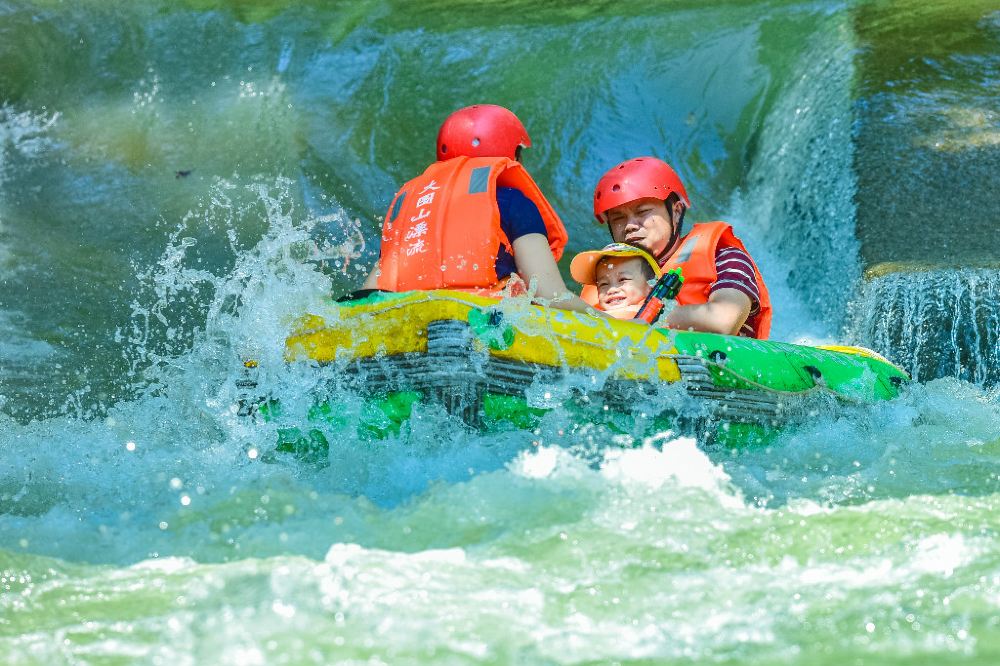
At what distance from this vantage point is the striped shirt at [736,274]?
16.4 feet

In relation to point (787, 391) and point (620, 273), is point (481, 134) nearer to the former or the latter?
point (620, 273)

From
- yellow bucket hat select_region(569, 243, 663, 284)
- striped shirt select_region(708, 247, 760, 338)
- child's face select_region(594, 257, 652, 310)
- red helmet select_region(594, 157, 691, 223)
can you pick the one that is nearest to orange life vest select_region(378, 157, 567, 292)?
yellow bucket hat select_region(569, 243, 663, 284)

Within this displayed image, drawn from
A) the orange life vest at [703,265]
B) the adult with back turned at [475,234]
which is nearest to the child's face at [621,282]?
the orange life vest at [703,265]

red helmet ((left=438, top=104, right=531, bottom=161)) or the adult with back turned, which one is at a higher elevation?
red helmet ((left=438, top=104, right=531, bottom=161))

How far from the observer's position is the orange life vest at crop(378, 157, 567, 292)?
4.69 metres

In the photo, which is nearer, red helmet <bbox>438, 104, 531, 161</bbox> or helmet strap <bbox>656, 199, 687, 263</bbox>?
red helmet <bbox>438, 104, 531, 161</bbox>

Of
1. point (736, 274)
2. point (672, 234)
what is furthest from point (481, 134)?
point (736, 274)

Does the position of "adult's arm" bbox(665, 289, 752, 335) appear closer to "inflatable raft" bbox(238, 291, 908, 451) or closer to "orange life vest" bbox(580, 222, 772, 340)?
"orange life vest" bbox(580, 222, 772, 340)

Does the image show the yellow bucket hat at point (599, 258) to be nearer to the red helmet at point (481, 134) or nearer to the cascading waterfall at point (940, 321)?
the red helmet at point (481, 134)

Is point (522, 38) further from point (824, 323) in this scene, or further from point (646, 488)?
point (646, 488)

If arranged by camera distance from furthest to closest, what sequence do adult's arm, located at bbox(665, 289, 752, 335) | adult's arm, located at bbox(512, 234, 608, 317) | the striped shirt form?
the striped shirt, adult's arm, located at bbox(665, 289, 752, 335), adult's arm, located at bbox(512, 234, 608, 317)

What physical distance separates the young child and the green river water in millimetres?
885

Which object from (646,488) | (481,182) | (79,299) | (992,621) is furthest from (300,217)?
(992,621)

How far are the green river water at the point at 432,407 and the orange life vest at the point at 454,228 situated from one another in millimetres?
525
